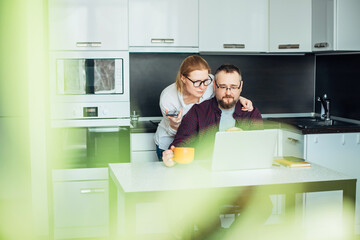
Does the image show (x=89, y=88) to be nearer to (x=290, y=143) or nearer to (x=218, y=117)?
(x=218, y=117)

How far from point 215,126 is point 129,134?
3.71ft

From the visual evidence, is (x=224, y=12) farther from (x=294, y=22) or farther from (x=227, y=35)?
(x=294, y=22)

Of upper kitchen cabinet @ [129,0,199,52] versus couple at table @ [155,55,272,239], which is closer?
couple at table @ [155,55,272,239]

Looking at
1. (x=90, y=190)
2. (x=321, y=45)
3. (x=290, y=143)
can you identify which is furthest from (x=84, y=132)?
(x=321, y=45)

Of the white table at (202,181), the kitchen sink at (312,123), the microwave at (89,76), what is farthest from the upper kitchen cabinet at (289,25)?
the white table at (202,181)

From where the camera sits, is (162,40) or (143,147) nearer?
(143,147)

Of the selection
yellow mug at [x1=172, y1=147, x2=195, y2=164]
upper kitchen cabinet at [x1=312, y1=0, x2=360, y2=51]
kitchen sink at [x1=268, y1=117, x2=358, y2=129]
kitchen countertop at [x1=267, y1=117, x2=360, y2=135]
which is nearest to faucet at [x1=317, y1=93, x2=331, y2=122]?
kitchen sink at [x1=268, y1=117, x2=358, y2=129]

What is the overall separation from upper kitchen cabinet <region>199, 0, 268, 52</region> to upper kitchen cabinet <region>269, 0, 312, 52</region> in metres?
0.07

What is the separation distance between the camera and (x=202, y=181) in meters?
2.31

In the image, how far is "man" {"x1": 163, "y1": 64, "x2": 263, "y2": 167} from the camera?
9.90 ft

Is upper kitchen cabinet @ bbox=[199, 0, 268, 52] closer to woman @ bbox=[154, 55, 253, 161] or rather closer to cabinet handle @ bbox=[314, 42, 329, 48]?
cabinet handle @ bbox=[314, 42, 329, 48]

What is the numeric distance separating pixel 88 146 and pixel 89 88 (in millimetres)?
469

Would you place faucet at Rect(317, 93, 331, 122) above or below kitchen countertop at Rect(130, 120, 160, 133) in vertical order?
above

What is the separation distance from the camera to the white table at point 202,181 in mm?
2141
